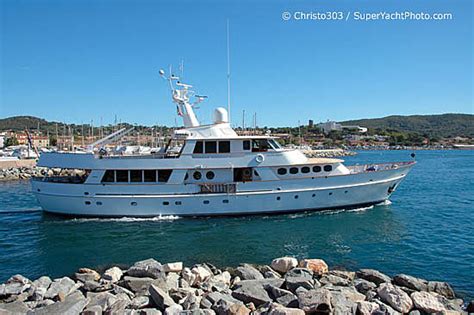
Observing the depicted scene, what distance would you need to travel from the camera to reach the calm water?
1100 cm

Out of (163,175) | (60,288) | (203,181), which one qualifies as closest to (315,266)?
(60,288)

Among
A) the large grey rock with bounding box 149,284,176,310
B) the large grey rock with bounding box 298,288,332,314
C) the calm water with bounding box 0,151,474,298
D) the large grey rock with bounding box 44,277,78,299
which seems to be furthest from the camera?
the calm water with bounding box 0,151,474,298

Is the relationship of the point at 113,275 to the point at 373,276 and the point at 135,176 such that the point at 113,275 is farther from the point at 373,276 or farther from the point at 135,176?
the point at 135,176

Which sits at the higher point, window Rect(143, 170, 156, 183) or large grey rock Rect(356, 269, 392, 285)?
window Rect(143, 170, 156, 183)

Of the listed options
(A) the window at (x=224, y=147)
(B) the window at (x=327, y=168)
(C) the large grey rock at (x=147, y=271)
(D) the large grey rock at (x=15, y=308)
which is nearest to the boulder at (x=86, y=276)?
(C) the large grey rock at (x=147, y=271)

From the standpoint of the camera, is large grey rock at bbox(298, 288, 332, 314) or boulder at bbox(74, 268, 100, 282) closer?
large grey rock at bbox(298, 288, 332, 314)

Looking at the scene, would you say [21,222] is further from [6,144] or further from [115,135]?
[6,144]

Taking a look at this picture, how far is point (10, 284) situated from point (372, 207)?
52.0ft

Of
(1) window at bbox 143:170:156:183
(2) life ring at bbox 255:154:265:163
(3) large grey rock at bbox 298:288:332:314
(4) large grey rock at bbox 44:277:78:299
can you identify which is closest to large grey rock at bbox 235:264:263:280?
(3) large grey rock at bbox 298:288:332:314

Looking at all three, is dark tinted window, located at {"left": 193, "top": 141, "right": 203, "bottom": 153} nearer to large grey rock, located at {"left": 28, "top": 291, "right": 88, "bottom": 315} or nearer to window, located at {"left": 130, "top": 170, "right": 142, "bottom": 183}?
window, located at {"left": 130, "top": 170, "right": 142, "bottom": 183}

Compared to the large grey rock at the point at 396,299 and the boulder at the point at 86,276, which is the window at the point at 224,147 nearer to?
the boulder at the point at 86,276

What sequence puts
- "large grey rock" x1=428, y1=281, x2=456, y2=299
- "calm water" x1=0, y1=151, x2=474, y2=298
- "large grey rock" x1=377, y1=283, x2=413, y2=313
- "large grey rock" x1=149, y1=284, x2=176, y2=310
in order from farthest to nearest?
"calm water" x1=0, y1=151, x2=474, y2=298 → "large grey rock" x1=428, y1=281, x2=456, y2=299 → "large grey rock" x1=377, y1=283, x2=413, y2=313 → "large grey rock" x1=149, y1=284, x2=176, y2=310

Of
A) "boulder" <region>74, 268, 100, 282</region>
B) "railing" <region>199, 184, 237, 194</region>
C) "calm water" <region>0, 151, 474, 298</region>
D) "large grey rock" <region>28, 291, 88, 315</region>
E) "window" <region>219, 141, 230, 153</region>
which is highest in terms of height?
"window" <region>219, 141, 230, 153</region>

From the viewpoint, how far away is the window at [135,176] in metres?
16.3
